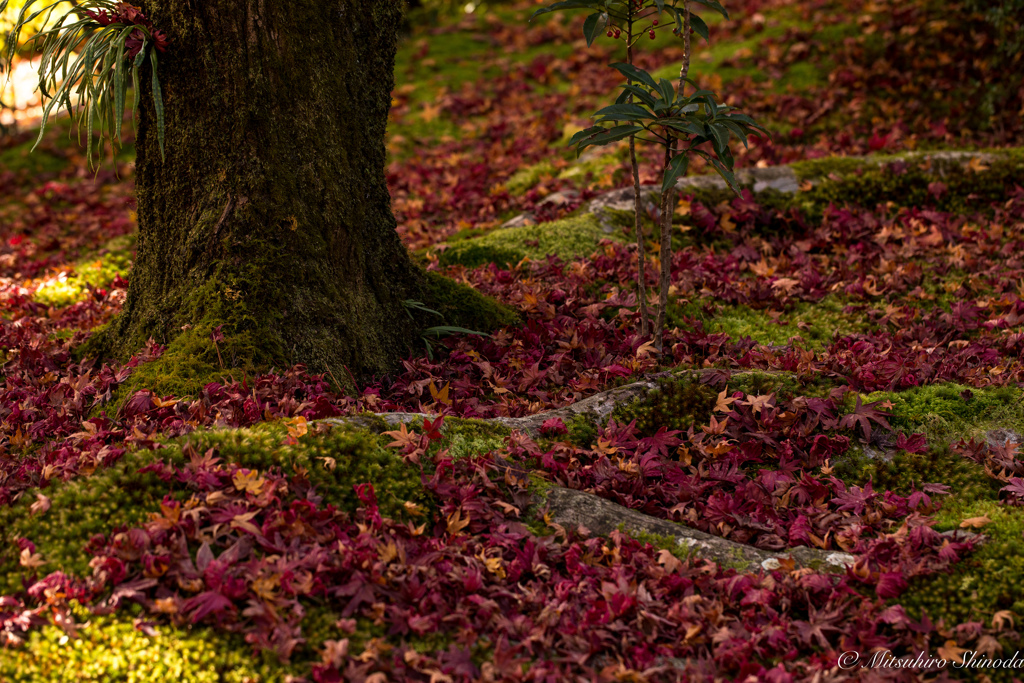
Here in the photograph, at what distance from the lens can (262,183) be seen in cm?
381

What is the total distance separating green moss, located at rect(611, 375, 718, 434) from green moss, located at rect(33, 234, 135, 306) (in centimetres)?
500

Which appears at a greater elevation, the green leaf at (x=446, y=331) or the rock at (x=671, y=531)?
the green leaf at (x=446, y=331)

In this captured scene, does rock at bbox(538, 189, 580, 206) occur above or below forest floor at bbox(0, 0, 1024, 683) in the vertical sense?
above

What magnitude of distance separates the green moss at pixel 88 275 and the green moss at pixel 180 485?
13.4 feet

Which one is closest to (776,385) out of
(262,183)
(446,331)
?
(446,331)

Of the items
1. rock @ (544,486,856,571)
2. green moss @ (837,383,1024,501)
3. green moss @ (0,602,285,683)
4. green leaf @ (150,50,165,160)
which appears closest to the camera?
green moss @ (0,602,285,683)

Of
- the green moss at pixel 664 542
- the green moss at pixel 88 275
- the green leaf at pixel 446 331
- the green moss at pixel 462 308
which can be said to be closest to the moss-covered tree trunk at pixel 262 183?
the green leaf at pixel 446 331

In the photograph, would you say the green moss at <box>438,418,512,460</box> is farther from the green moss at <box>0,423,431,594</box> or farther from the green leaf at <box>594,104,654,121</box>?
Answer: the green leaf at <box>594,104,654,121</box>

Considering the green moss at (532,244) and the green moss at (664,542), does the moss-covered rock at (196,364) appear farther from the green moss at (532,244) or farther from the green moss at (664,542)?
the green moss at (532,244)

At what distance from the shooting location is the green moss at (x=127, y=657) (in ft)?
7.12

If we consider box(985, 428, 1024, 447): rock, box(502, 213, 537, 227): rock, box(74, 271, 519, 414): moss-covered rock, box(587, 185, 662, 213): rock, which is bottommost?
box(985, 428, 1024, 447): rock

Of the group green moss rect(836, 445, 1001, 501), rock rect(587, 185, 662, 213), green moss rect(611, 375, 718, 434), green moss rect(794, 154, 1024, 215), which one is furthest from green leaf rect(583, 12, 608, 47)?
green moss rect(794, 154, 1024, 215)

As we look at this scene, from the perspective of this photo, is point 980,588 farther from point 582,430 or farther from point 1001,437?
point 582,430

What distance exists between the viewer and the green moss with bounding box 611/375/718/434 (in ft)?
12.4
